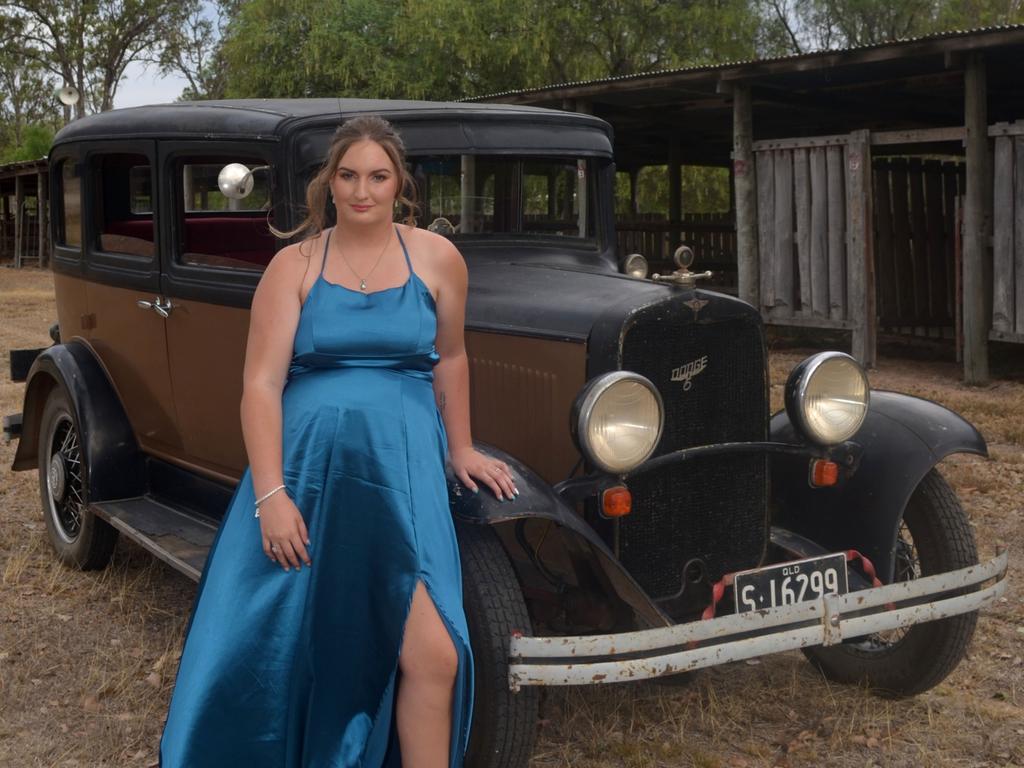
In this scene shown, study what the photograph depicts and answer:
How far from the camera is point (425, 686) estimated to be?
8.46 feet

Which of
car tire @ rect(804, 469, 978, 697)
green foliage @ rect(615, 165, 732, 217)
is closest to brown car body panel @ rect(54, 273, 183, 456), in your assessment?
car tire @ rect(804, 469, 978, 697)

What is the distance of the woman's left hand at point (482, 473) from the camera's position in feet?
9.50

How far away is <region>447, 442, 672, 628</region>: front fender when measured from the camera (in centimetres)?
287

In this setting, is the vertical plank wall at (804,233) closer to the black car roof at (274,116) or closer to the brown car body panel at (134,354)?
the black car roof at (274,116)

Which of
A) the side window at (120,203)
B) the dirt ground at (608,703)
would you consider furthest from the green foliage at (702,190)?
the dirt ground at (608,703)

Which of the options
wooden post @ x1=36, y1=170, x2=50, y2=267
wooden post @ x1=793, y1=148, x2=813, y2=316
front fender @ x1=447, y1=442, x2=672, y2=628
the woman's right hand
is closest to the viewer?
the woman's right hand

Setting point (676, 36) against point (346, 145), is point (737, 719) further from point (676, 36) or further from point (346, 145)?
point (676, 36)

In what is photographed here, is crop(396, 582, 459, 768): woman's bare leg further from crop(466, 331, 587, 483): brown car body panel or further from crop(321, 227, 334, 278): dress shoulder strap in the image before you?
crop(466, 331, 587, 483): brown car body panel

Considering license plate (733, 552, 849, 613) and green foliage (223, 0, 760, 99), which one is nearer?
license plate (733, 552, 849, 613)

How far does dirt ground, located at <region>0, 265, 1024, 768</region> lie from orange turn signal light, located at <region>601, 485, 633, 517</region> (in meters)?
0.72

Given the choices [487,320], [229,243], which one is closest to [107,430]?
[229,243]

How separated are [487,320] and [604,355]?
1.62ft

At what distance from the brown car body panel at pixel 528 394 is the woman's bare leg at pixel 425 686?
886 millimetres

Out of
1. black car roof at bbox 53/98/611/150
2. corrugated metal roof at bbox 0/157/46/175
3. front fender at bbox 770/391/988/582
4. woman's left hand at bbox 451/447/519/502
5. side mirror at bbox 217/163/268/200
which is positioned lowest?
front fender at bbox 770/391/988/582
